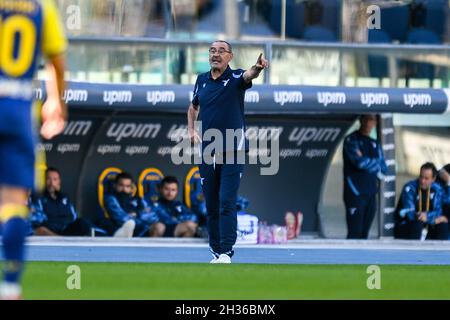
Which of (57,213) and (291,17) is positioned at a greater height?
(291,17)

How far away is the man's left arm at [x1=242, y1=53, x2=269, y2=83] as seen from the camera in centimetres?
1047

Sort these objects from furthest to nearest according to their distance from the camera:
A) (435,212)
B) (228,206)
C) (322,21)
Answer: (322,21) < (435,212) < (228,206)

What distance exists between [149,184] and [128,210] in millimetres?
758

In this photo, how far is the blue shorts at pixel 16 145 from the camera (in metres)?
6.36

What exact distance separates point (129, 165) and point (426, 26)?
185 inches

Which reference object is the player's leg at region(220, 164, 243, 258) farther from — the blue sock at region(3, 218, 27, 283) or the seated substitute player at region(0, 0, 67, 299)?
the blue sock at region(3, 218, 27, 283)

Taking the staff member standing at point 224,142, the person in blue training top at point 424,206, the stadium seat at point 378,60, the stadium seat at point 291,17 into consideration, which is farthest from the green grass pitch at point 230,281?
the stadium seat at point 291,17

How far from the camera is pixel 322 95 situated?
16109 millimetres

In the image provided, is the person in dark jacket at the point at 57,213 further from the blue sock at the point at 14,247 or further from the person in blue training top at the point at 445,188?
the blue sock at the point at 14,247

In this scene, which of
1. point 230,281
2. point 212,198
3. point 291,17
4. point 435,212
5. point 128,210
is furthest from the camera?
point 291,17

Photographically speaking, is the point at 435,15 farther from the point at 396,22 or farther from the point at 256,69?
the point at 256,69

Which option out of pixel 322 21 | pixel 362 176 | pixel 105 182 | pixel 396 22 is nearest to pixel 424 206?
pixel 362 176

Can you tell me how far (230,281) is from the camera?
953 cm

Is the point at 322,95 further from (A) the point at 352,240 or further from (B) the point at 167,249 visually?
(B) the point at 167,249
